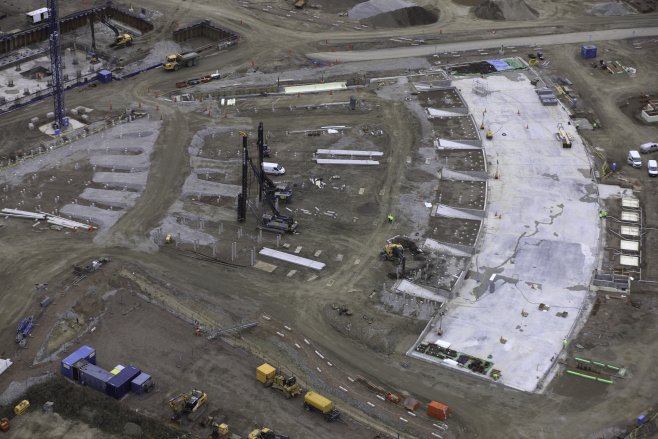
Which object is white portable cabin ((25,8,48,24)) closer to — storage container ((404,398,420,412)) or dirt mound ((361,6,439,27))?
dirt mound ((361,6,439,27))

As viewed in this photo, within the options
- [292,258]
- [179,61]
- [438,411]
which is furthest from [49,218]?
[438,411]

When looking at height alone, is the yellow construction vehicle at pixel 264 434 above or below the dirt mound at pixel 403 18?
below

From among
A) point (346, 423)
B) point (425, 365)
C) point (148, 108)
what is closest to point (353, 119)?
point (148, 108)

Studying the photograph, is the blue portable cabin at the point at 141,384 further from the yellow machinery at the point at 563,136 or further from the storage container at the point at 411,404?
the yellow machinery at the point at 563,136

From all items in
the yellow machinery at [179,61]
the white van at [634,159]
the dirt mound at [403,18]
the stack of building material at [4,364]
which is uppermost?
the dirt mound at [403,18]

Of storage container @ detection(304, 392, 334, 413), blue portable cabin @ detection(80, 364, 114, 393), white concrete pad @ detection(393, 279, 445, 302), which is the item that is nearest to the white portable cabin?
Answer: white concrete pad @ detection(393, 279, 445, 302)

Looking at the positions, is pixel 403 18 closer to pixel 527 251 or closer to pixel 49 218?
pixel 527 251

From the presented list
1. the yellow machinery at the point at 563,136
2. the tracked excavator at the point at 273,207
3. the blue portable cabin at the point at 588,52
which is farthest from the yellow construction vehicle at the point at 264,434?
the blue portable cabin at the point at 588,52
